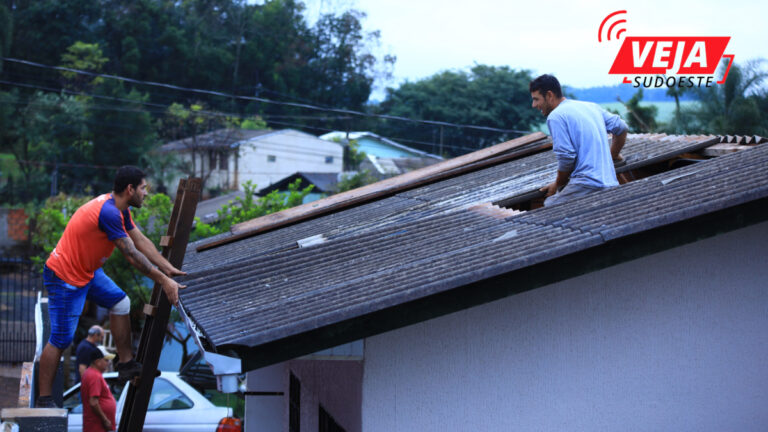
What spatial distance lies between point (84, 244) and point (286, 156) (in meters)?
50.4

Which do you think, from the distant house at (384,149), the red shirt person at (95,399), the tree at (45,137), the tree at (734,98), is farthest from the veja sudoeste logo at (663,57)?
the tree at (45,137)

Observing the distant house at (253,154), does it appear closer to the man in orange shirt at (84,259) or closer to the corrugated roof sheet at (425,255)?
the man in orange shirt at (84,259)

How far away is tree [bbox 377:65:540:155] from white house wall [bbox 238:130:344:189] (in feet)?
24.7

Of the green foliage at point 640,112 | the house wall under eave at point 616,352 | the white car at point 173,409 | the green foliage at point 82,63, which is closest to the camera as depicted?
the house wall under eave at point 616,352

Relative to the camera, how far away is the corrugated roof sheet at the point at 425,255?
3609mm

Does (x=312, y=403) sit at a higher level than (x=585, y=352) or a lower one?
lower

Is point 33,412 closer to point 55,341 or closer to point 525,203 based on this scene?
point 55,341

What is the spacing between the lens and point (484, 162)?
8.40 metres

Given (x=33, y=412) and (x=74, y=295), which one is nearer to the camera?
(x=33, y=412)

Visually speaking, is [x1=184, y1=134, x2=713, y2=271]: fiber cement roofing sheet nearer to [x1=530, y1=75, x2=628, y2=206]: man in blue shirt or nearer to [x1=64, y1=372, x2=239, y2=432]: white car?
[x1=530, y1=75, x2=628, y2=206]: man in blue shirt

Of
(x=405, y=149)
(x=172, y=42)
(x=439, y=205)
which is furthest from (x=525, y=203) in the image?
(x=172, y=42)

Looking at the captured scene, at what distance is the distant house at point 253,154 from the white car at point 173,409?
138 ft

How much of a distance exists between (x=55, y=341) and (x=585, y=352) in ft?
12.0

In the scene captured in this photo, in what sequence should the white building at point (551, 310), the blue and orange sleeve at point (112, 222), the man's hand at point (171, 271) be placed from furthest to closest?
1. the blue and orange sleeve at point (112, 222)
2. the man's hand at point (171, 271)
3. the white building at point (551, 310)
